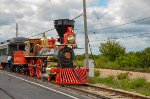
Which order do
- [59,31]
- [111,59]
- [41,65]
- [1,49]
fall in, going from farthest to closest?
[111,59]
[1,49]
[41,65]
[59,31]

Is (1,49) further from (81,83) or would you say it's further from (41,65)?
(81,83)

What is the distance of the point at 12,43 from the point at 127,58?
571 inches

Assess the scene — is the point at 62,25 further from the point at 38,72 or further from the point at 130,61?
the point at 130,61

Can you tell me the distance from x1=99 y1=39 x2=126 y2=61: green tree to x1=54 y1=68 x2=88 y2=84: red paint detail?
109 ft

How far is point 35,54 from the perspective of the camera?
28.4m

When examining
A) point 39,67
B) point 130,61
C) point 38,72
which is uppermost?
point 130,61

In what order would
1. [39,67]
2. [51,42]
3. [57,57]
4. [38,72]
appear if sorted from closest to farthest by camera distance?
[57,57], [51,42], [39,67], [38,72]

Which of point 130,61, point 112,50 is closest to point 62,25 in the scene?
point 130,61

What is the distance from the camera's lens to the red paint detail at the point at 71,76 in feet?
74.6

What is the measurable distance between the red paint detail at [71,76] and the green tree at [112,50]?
33.2 meters

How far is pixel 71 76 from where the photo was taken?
2311cm

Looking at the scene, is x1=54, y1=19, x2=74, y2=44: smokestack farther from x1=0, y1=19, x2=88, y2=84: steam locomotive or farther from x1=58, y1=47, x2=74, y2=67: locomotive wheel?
x1=58, y1=47, x2=74, y2=67: locomotive wheel

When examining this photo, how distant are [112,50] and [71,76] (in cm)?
3388

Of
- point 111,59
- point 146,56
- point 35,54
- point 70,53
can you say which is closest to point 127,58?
point 146,56
